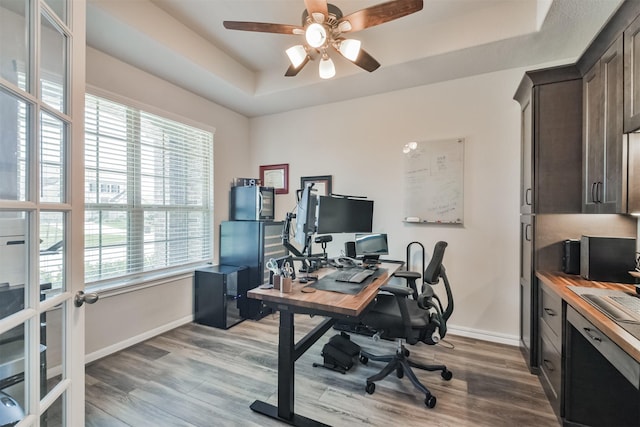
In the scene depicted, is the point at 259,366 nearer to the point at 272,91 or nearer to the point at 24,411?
the point at 24,411

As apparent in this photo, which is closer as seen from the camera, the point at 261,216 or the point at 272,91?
the point at 272,91

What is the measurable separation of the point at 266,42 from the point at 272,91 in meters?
0.57

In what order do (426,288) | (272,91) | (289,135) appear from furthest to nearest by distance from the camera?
(289,135)
(272,91)
(426,288)

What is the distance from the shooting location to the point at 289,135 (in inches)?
150

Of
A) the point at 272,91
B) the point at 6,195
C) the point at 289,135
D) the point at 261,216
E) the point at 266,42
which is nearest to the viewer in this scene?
the point at 6,195

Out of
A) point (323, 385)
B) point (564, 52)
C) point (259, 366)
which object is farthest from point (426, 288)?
point (564, 52)

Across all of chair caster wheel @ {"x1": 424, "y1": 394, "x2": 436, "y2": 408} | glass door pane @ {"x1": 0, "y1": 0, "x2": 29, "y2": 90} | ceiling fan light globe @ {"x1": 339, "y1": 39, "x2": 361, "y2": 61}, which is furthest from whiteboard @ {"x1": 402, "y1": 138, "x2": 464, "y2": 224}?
glass door pane @ {"x1": 0, "y1": 0, "x2": 29, "y2": 90}

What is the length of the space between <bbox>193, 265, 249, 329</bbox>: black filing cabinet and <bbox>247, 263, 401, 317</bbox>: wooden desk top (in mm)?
1531

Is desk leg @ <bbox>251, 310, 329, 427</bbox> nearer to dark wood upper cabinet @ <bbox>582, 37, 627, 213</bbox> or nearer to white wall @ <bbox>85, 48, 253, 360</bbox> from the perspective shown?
white wall @ <bbox>85, 48, 253, 360</bbox>

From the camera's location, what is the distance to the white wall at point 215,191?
2396 millimetres

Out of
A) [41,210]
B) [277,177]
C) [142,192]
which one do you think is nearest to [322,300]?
[41,210]

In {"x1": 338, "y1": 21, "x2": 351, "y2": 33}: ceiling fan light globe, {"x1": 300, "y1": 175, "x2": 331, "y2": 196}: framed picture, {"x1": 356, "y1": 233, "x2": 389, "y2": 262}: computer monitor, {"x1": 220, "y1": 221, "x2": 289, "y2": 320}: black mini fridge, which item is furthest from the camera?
{"x1": 300, "y1": 175, "x2": 331, "y2": 196}: framed picture

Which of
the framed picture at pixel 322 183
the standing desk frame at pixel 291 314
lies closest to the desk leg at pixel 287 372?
the standing desk frame at pixel 291 314

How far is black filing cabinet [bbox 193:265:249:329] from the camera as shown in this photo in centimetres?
302
